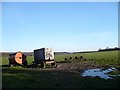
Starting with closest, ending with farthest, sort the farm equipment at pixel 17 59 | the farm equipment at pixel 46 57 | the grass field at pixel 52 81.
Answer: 1. the grass field at pixel 52 81
2. the farm equipment at pixel 46 57
3. the farm equipment at pixel 17 59

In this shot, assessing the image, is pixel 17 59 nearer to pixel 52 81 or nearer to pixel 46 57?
pixel 46 57

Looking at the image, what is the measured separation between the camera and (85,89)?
16.3 metres

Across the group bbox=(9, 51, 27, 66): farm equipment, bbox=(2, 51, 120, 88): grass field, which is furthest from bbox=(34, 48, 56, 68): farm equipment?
bbox=(2, 51, 120, 88): grass field

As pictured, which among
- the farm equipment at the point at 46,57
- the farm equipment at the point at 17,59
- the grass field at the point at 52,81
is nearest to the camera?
the grass field at the point at 52,81

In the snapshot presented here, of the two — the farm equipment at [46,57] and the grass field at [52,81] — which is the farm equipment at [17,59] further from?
the grass field at [52,81]

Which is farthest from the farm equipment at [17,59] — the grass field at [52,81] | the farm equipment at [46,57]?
the grass field at [52,81]

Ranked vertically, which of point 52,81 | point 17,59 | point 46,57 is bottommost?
point 52,81

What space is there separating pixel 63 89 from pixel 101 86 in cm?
286

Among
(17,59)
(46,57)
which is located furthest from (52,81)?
(17,59)

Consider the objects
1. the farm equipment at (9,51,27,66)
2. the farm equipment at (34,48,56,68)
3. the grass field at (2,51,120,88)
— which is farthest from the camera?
the farm equipment at (9,51,27,66)

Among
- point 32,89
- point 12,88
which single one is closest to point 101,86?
point 32,89

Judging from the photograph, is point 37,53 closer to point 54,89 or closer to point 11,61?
point 11,61

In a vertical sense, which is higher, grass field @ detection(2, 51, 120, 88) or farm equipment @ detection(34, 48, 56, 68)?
farm equipment @ detection(34, 48, 56, 68)

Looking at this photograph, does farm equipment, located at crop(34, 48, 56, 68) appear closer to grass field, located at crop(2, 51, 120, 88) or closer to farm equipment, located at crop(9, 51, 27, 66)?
farm equipment, located at crop(9, 51, 27, 66)
